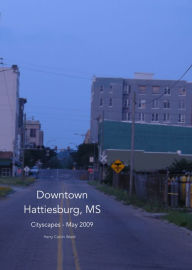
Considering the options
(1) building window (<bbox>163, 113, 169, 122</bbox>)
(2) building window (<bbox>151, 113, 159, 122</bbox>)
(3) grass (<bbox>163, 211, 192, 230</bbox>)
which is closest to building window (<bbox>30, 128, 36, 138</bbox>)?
(2) building window (<bbox>151, 113, 159, 122</bbox>)

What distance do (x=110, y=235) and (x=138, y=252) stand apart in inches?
119

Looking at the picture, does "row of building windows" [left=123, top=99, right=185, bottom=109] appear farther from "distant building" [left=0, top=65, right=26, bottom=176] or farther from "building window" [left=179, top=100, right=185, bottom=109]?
"distant building" [left=0, top=65, right=26, bottom=176]

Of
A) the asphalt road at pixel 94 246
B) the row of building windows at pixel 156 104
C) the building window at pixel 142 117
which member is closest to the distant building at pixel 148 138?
the row of building windows at pixel 156 104

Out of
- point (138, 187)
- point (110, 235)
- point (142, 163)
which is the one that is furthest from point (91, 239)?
point (142, 163)

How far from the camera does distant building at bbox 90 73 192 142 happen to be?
94.4m

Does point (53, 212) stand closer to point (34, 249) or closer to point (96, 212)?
point (96, 212)

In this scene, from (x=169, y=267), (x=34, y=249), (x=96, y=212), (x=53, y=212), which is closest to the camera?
(x=169, y=267)

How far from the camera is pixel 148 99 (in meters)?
94.5

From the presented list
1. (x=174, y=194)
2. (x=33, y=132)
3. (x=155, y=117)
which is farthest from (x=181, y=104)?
(x=33, y=132)

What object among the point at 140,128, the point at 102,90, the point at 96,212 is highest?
the point at 102,90

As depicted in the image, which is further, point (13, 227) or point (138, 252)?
point (13, 227)

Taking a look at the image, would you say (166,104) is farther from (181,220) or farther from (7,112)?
(181,220)

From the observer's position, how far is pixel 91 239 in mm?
13867

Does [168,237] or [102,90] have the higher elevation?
[102,90]
